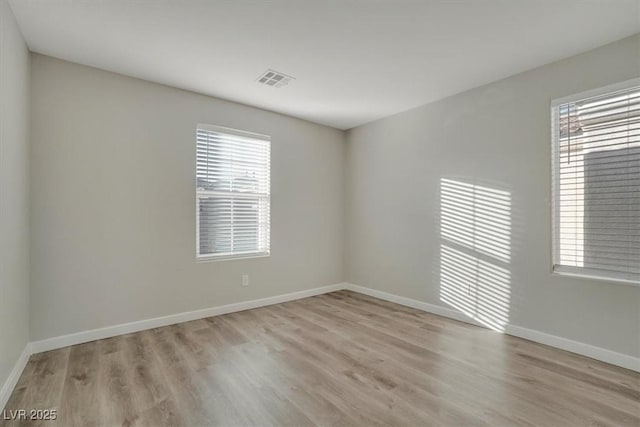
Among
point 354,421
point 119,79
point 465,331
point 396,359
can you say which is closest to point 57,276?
point 119,79

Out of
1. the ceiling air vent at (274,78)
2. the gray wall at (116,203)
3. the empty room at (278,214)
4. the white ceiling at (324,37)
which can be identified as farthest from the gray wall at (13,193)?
the ceiling air vent at (274,78)

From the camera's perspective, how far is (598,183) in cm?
248

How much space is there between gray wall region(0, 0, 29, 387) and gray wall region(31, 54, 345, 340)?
163 mm

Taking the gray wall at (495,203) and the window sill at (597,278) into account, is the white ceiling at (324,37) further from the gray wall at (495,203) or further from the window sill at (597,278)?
the window sill at (597,278)

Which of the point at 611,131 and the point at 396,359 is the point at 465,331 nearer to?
the point at 396,359

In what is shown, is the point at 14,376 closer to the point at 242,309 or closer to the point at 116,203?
the point at 116,203

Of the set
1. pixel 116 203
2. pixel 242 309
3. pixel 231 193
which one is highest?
pixel 231 193

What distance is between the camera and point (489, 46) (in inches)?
96.5

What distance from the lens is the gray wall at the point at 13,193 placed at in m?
1.85

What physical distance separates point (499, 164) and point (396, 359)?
7.13ft

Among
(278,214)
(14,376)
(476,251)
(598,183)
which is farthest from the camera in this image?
(278,214)

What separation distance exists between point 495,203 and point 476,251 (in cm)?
55

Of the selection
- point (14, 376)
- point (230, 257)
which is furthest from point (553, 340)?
point (14, 376)

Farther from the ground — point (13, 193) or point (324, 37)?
point (324, 37)
